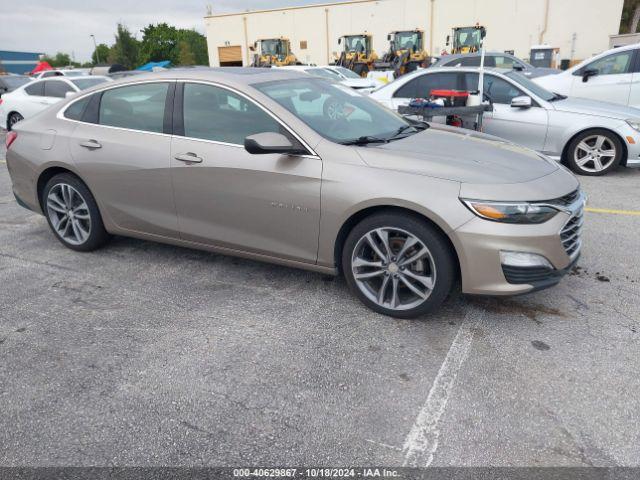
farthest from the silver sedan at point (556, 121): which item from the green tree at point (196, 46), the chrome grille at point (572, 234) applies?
the green tree at point (196, 46)

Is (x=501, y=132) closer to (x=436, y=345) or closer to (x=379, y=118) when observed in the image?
(x=379, y=118)

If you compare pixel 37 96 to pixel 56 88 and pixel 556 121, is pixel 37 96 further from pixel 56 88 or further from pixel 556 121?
pixel 556 121

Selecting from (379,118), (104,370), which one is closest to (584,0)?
(379,118)

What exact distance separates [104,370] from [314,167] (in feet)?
5.70

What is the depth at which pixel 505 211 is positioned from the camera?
10.0 ft

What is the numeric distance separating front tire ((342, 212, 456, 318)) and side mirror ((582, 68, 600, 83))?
825cm

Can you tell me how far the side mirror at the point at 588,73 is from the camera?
9.69m

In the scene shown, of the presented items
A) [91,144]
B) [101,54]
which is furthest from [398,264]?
[101,54]

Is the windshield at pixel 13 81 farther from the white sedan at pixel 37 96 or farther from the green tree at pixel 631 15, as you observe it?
the green tree at pixel 631 15

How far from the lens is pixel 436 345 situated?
3.17m

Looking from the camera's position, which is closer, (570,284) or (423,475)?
(423,475)

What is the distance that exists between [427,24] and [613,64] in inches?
1193

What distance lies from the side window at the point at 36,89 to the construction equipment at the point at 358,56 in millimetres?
16834

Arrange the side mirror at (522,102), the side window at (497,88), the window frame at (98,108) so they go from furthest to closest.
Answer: the side window at (497,88)
the side mirror at (522,102)
the window frame at (98,108)
